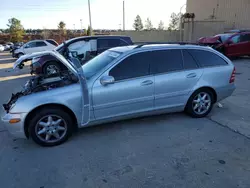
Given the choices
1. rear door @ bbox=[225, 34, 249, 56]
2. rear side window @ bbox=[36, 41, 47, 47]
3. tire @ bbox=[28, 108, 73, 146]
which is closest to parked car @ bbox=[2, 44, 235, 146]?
tire @ bbox=[28, 108, 73, 146]

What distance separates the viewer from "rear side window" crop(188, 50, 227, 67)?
4309 millimetres

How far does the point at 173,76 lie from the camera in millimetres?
3994

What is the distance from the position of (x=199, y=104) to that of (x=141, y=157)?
77.4 inches

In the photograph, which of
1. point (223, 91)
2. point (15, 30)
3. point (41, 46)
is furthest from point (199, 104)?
point (15, 30)

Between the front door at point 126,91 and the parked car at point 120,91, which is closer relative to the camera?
the parked car at point 120,91

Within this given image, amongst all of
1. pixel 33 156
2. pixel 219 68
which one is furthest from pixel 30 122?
pixel 219 68

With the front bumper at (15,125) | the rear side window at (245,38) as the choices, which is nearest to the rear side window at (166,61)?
the front bumper at (15,125)

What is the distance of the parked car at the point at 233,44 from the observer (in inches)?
511

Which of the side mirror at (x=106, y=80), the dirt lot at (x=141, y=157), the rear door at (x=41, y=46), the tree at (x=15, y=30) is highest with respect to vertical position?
the tree at (x=15, y=30)

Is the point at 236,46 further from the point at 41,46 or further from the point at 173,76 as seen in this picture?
the point at 41,46

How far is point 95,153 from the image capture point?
3.23m

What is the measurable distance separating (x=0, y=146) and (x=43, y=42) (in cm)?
1552

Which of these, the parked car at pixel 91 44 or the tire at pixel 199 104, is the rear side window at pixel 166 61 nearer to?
the tire at pixel 199 104

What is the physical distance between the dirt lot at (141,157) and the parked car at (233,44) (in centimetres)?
996
